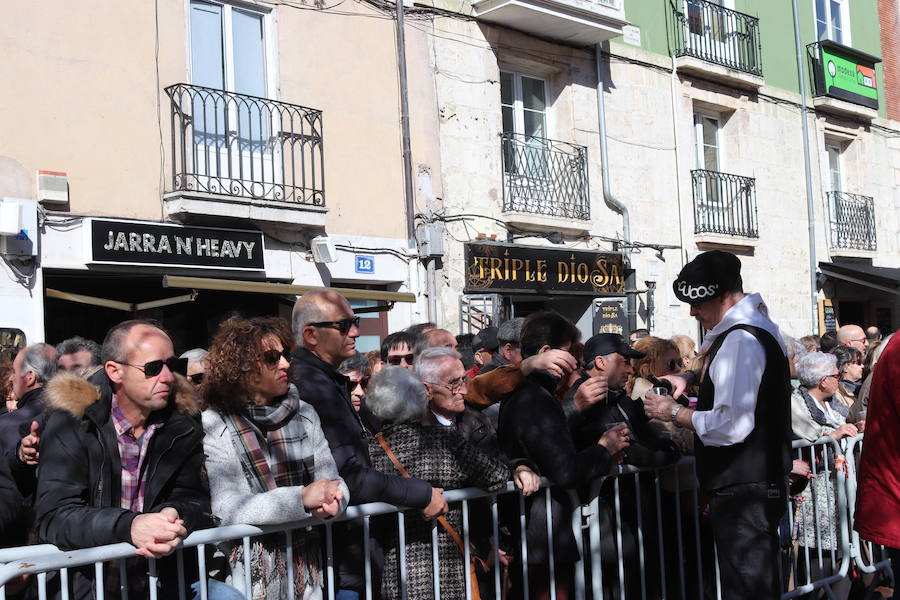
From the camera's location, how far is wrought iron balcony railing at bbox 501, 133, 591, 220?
13.5m

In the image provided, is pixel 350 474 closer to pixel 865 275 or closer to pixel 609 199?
pixel 609 199

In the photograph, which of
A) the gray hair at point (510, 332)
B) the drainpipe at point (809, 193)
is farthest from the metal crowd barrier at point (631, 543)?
the drainpipe at point (809, 193)

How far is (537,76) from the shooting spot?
14398 millimetres

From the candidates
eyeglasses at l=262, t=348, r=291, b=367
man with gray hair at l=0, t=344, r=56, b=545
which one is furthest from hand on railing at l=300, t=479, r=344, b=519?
man with gray hair at l=0, t=344, r=56, b=545

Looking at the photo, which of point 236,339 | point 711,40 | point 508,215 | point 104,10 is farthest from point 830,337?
point 236,339

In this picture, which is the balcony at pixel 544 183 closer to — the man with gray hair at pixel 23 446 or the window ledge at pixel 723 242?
the window ledge at pixel 723 242

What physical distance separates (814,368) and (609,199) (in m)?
8.31

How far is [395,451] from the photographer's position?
13.3ft

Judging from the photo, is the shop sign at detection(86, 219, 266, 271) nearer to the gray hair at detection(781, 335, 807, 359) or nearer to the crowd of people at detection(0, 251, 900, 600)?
the crowd of people at detection(0, 251, 900, 600)

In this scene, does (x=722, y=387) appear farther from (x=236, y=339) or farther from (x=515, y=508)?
(x=236, y=339)

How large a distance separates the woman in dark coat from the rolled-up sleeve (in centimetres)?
91

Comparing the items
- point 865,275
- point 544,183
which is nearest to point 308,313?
point 544,183

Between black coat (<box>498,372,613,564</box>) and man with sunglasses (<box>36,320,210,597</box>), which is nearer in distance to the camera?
man with sunglasses (<box>36,320,210,597</box>)

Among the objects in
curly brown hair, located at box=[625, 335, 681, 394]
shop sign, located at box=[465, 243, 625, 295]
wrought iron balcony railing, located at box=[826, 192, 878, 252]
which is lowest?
curly brown hair, located at box=[625, 335, 681, 394]
